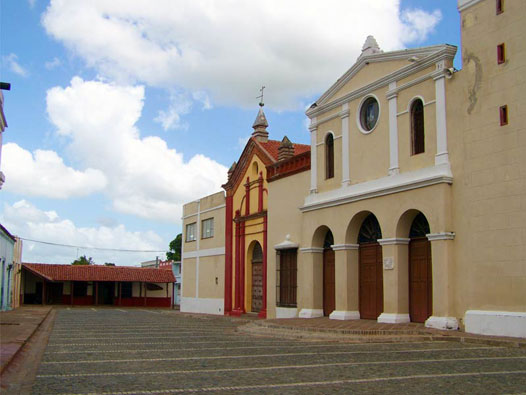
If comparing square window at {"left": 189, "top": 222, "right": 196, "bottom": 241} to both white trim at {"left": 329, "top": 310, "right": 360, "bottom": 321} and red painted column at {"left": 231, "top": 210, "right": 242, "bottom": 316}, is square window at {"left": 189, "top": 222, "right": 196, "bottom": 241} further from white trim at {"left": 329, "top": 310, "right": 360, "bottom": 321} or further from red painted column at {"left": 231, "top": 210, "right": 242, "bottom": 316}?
white trim at {"left": 329, "top": 310, "right": 360, "bottom": 321}

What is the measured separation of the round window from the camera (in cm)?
1819

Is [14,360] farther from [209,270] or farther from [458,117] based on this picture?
[209,270]

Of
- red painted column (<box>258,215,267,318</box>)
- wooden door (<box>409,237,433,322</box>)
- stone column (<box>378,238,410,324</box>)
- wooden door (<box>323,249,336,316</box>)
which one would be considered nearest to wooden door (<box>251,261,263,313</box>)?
red painted column (<box>258,215,267,318</box>)

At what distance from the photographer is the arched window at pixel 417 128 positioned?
16375 mm

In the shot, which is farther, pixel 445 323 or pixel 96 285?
pixel 96 285

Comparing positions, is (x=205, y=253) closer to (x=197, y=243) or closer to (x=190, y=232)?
(x=197, y=243)

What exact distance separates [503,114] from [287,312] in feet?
35.6

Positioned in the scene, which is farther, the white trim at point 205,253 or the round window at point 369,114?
the white trim at point 205,253

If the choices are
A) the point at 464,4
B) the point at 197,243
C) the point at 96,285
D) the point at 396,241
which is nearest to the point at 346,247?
the point at 396,241

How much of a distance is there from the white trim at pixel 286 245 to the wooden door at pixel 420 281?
5571mm

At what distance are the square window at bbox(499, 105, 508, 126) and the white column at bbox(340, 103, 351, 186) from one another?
575 centimetres

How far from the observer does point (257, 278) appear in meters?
25.7

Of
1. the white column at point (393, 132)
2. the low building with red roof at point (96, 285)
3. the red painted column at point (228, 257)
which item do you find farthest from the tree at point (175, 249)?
the white column at point (393, 132)

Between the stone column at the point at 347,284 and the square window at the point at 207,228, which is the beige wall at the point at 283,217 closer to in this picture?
the stone column at the point at 347,284
